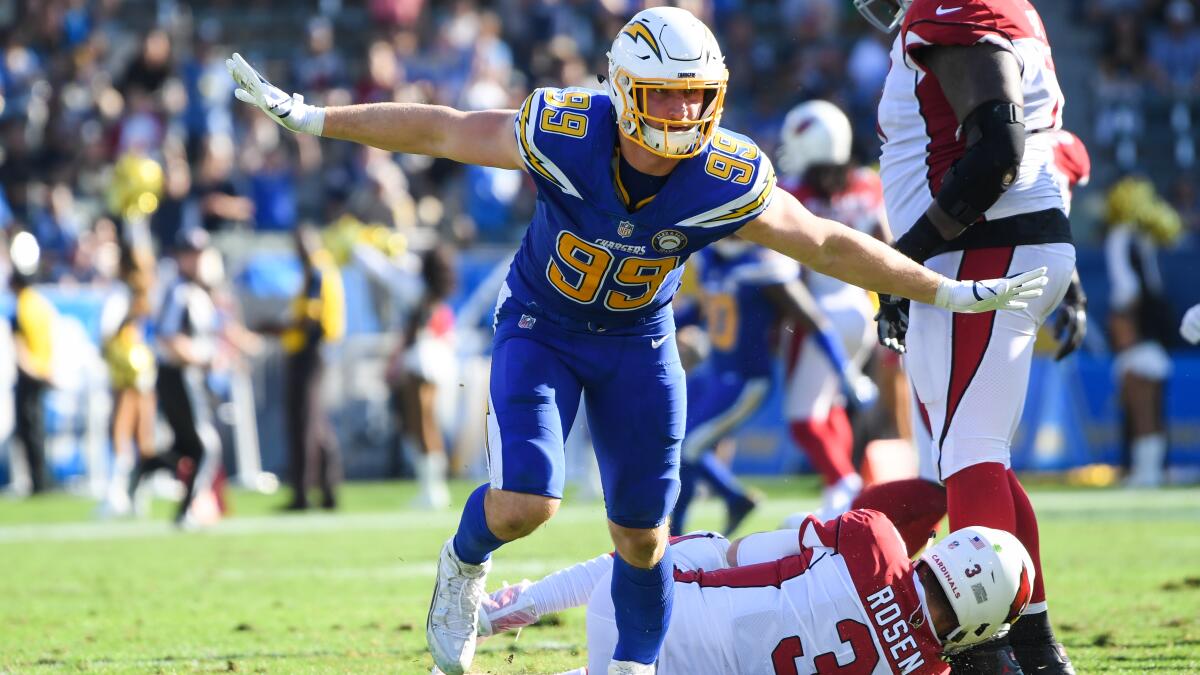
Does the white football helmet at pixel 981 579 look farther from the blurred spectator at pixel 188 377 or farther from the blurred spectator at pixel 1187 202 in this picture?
the blurred spectator at pixel 1187 202

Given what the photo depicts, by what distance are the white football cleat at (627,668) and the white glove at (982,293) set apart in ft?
4.22

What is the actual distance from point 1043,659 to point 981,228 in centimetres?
127

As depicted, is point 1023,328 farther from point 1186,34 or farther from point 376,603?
point 1186,34

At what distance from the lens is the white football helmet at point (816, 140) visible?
30.1ft

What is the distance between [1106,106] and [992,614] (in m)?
14.9

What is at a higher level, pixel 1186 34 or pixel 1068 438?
pixel 1186 34

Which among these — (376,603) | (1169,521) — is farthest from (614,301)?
(1169,521)

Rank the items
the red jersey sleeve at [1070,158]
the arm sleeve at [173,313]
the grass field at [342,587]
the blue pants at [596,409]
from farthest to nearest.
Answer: the arm sleeve at [173,313]
the grass field at [342,587]
the red jersey sleeve at [1070,158]
the blue pants at [596,409]

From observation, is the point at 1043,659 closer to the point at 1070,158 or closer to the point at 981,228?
the point at 981,228

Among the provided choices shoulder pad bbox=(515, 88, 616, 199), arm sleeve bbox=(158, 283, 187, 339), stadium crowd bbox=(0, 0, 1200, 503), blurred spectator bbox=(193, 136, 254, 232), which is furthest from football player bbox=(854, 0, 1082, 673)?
blurred spectator bbox=(193, 136, 254, 232)

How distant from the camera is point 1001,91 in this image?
4.62m

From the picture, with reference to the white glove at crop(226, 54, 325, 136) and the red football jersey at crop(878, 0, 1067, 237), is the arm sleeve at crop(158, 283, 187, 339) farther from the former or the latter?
the red football jersey at crop(878, 0, 1067, 237)

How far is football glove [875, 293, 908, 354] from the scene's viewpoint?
4.98m

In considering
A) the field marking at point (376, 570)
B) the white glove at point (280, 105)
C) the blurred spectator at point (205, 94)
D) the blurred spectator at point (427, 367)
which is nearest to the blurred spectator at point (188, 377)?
the blurred spectator at point (427, 367)
